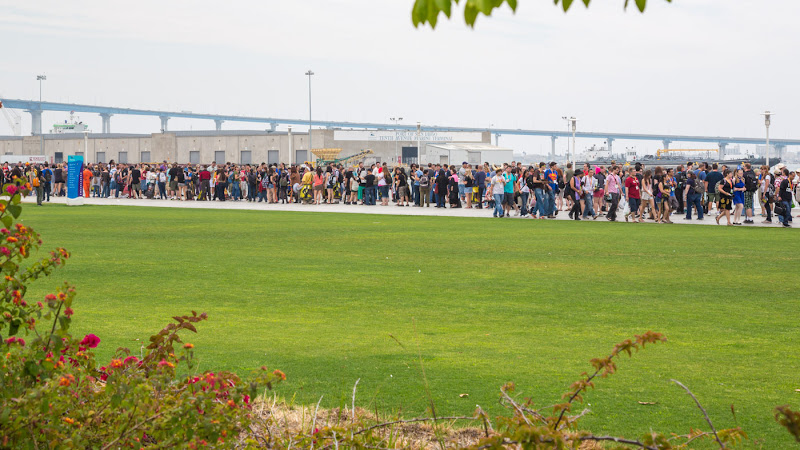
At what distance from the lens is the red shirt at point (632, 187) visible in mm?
25392

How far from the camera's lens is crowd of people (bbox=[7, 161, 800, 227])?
25609 millimetres

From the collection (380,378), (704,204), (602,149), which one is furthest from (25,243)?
(602,149)

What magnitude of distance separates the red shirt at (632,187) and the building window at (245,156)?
74114mm

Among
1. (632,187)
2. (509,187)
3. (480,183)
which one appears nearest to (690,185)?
(632,187)

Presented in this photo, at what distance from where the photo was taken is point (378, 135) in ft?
335

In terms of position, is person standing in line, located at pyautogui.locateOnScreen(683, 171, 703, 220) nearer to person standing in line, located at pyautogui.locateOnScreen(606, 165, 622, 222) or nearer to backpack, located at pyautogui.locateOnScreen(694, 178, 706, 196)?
backpack, located at pyautogui.locateOnScreen(694, 178, 706, 196)

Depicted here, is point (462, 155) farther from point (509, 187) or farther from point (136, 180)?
point (509, 187)

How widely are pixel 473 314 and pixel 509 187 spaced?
64.7 feet

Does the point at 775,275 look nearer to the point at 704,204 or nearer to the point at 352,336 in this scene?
the point at 352,336

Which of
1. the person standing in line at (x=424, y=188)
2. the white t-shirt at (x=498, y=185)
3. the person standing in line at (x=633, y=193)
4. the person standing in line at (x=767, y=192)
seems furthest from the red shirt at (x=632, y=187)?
the person standing in line at (x=424, y=188)

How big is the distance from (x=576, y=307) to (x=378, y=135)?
9282cm

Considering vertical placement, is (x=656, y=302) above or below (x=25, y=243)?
below

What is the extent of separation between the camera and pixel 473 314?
9.47 m

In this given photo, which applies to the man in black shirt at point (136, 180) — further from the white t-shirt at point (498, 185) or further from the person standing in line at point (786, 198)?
the person standing in line at point (786, 198)
